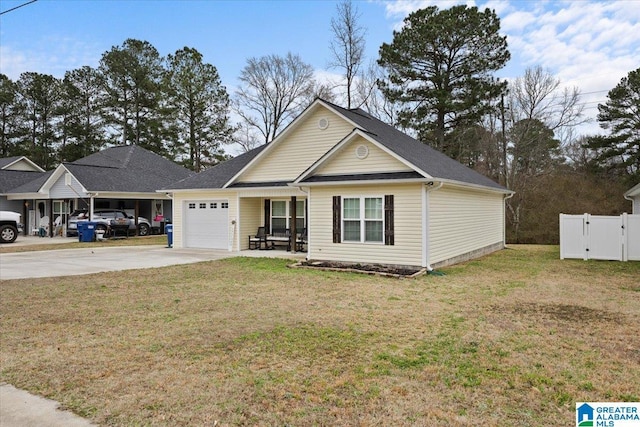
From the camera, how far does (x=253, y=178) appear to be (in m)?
17.2

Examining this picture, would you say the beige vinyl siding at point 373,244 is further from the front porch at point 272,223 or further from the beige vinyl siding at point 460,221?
the front porch at point 272,223

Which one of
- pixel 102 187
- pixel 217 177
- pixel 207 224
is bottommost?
pixel 207 224

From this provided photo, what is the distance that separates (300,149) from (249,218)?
3729 mm

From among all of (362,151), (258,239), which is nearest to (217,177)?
(258,239)

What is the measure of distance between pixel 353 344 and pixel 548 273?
27.7 ft

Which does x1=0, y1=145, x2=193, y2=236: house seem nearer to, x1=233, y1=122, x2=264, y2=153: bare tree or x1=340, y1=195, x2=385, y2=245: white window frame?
x1=233, y1=122, x2=264, y2=153: bare tree

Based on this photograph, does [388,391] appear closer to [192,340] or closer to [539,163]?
[192,340]

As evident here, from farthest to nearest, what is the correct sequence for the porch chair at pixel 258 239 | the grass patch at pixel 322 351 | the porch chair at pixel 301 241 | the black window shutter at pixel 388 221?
the porch chair at pixel 258 239 → the porch chair at pixel 301 241 → the black window shutter at pixel 388 221 → the grass patch at pixel 322 351

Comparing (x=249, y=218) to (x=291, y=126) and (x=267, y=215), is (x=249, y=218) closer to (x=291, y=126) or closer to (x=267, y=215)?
(x=267, y=215)

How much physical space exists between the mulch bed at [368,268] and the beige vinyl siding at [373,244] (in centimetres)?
23

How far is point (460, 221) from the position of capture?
14352mm

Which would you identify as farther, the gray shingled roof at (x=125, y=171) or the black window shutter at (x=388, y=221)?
the gray shingled roof at (x=125, y=171)

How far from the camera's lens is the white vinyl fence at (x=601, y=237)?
13.9 metres

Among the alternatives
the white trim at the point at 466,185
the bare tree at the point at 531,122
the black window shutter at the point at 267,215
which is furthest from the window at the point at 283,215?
the bare tree at the point at 531,122
